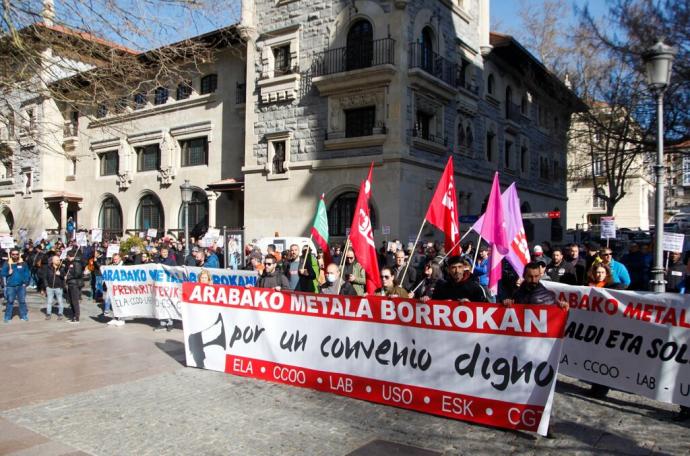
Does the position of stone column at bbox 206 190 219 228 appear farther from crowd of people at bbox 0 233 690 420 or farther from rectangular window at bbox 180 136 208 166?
crowd of people at bbox 0 233 690 420

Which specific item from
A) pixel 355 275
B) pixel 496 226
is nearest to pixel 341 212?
pixel 355 275

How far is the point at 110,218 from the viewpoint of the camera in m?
34.6

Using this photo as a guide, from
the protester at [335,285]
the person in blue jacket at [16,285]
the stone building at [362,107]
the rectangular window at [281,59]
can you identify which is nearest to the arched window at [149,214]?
the stone building at [362,107]

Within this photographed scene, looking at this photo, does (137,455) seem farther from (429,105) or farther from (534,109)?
(534,109)

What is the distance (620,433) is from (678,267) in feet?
20.3

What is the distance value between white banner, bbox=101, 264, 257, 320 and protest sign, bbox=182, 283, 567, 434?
364 centimetres

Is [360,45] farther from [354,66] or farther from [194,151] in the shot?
[194,151]

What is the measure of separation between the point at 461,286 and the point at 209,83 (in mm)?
25738

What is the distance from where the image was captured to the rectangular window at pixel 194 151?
2944cm

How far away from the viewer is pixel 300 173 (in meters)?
23.5

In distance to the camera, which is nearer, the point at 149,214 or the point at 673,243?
the point at 673,243

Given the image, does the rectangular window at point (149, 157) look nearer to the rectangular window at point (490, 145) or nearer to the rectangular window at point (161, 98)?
the rectangular window at point (161, 98)

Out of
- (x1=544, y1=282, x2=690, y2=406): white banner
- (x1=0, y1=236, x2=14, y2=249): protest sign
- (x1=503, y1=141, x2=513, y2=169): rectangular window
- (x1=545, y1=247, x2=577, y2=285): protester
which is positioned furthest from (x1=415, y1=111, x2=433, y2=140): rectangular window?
(x1=544, y1=282, x2=690, y2=406): white banner

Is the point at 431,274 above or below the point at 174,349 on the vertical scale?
above
